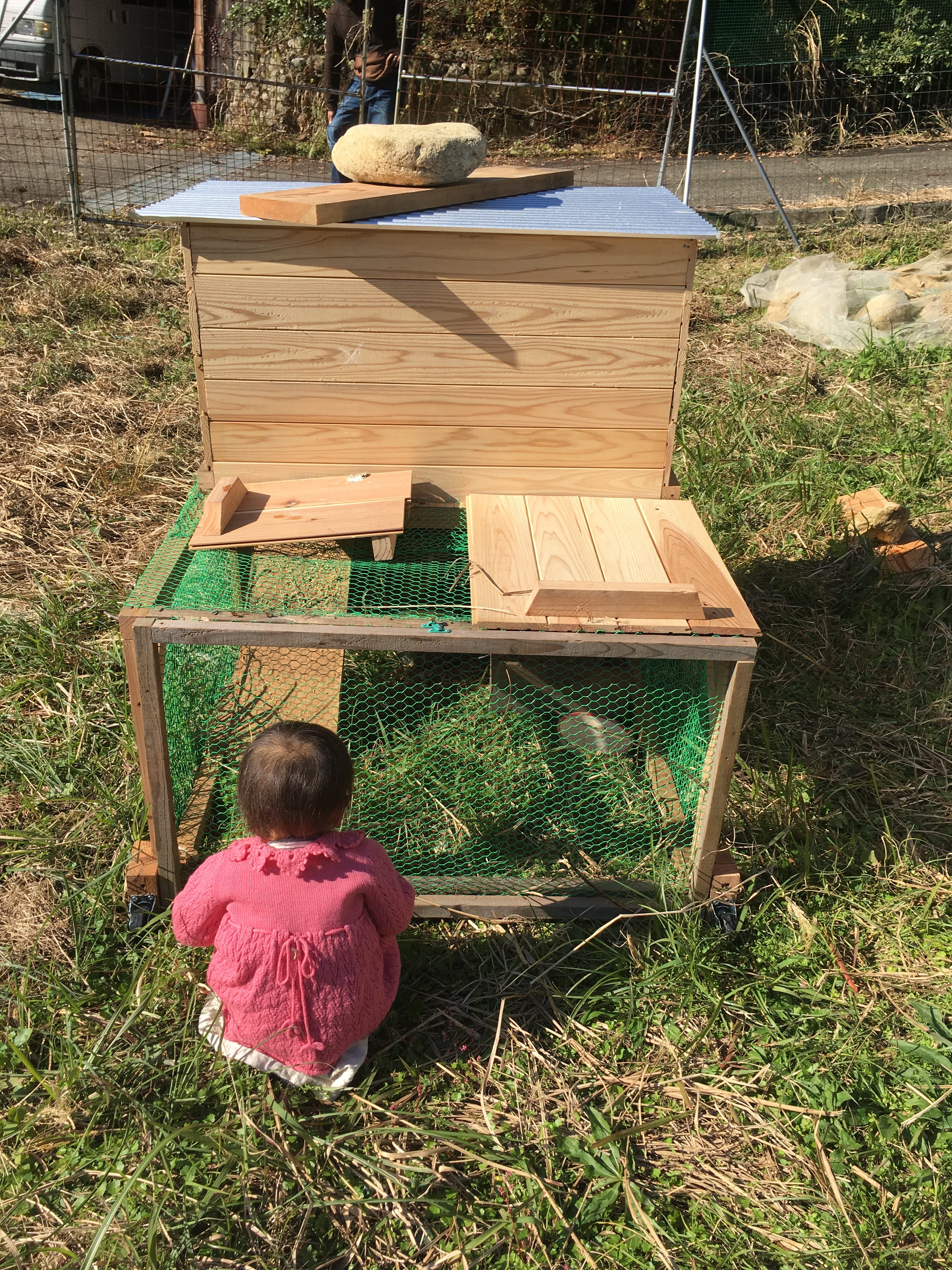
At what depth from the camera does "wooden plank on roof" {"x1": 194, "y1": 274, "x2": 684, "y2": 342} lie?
2664mm

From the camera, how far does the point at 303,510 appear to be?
2672 millimetres

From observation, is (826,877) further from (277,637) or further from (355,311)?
(355,311)

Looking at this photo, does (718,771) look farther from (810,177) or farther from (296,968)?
(810,177)

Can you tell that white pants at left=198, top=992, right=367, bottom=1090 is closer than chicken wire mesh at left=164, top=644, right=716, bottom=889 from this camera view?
Yes

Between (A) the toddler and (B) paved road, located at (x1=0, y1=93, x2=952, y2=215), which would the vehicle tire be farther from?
(A) the toddler

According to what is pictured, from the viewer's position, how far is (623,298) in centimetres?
272

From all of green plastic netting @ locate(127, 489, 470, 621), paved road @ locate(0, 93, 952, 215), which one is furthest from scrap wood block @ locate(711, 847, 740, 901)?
paved road @ locate(0, 93, 952, 215)

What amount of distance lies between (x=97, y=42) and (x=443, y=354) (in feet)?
39.9

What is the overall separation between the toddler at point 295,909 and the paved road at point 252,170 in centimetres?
727

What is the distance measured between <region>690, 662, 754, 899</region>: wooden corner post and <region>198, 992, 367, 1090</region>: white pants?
3.06 ft

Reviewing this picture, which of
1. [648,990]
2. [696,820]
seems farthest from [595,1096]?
[696,820]

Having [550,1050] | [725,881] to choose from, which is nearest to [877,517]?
[725,881]

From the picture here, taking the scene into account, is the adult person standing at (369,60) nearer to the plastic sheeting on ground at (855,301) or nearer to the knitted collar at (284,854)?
the plastic sheeting on ground at (855,301)

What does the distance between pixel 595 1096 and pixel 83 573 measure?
8.65 feet
